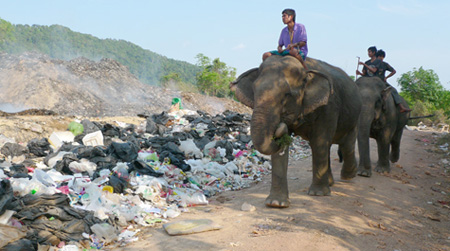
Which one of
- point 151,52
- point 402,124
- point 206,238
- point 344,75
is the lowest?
point 206,238

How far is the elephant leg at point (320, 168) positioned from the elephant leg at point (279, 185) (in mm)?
564

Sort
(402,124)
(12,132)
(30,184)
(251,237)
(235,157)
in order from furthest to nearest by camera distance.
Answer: (12,132), (402,124), (235,157), (30,184), (251,237)

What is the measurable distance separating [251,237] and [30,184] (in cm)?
284

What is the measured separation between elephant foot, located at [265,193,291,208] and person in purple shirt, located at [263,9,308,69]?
1.84 meters

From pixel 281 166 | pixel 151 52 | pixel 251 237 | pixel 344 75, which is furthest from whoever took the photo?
pixel 151 52

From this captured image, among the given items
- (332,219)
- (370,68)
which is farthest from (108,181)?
(370,68)

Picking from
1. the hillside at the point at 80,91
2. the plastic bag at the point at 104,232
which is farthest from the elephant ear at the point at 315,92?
the hillside at the point at 80,91

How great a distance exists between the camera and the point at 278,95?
4941mm

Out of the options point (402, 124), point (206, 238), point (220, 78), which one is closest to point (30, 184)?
point (206, 238)

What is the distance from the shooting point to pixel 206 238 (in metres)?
4.48

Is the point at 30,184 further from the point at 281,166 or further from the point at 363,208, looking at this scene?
the point at 363,208

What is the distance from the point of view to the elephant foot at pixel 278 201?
5.42 metres

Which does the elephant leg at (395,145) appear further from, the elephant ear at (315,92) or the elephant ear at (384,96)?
the elephant ear at (315,92)

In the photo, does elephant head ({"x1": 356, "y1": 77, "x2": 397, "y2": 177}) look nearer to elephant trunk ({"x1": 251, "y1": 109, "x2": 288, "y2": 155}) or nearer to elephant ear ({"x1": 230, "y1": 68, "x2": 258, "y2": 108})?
elephant ear ({"x1": 230, "y1": 68, "x2": 258, "y2": 108})
